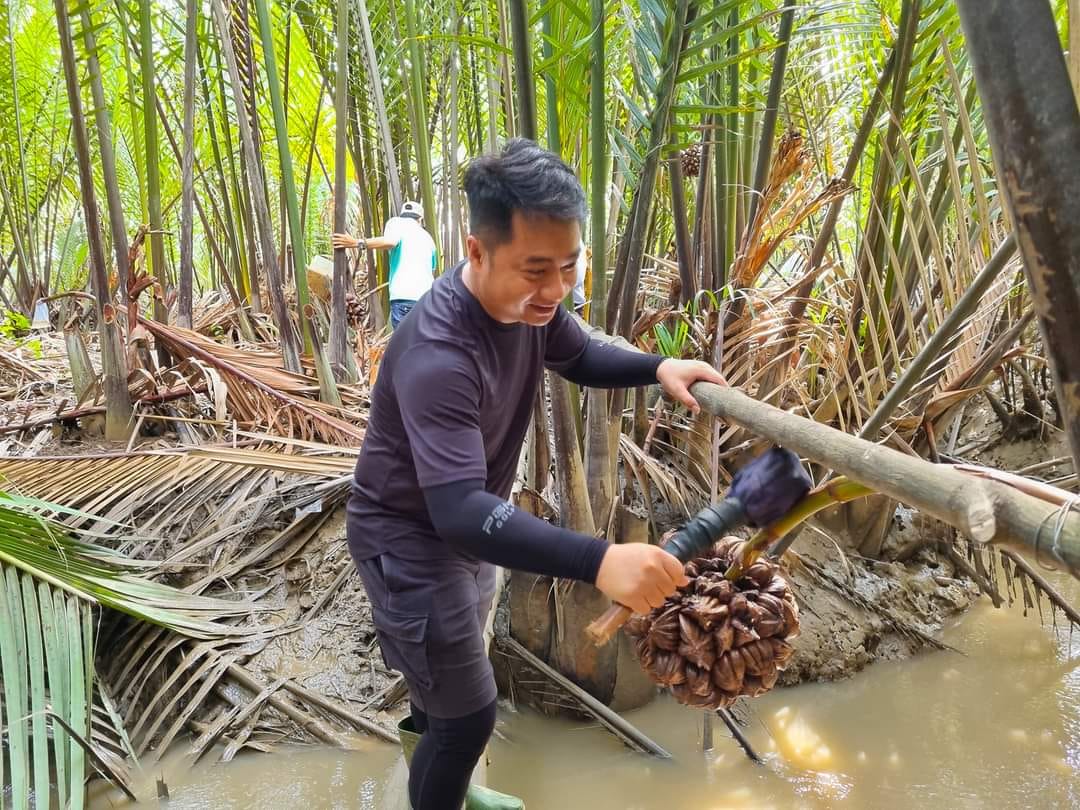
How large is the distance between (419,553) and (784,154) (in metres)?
1.43

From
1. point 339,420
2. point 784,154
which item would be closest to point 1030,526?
point 784,154

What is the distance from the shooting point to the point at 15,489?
8.31 feet

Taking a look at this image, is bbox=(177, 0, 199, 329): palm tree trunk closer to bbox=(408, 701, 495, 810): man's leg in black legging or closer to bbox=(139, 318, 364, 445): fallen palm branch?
bbox=(139, 318, 364, 445): fallen palm branch

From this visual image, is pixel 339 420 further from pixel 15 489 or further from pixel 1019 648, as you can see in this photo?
pixel 1019 648

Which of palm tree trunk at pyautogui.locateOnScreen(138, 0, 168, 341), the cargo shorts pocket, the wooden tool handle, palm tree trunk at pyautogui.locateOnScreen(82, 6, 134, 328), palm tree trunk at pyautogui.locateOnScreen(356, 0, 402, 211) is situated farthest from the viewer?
palm tree trunk at pyautogui.locateOnScreen(356, 0, 402, 211)

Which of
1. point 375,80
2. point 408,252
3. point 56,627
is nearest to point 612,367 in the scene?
point 56,627

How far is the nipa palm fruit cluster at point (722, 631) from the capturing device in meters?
1.01

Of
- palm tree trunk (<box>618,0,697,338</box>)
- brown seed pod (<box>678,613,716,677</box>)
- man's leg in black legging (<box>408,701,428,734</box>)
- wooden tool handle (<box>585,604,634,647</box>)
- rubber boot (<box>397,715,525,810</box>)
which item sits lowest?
rubber boot (<box>397,715,525,810</box>)

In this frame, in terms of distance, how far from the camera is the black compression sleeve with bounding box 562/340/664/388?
55.8 inches

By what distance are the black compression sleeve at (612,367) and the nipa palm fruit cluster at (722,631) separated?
1.42 ft

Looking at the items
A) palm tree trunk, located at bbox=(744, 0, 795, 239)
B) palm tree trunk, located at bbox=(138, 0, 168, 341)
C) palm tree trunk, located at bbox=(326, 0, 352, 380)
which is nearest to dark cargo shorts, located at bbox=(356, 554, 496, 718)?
palm tree trunk, located at bbox=(744, 0, 795, 239)

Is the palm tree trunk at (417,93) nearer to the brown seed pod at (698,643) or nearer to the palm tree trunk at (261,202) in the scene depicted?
the palm tree trunk at (261,202)

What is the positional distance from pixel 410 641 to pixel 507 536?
481mm

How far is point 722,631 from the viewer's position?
1007 millimetres
